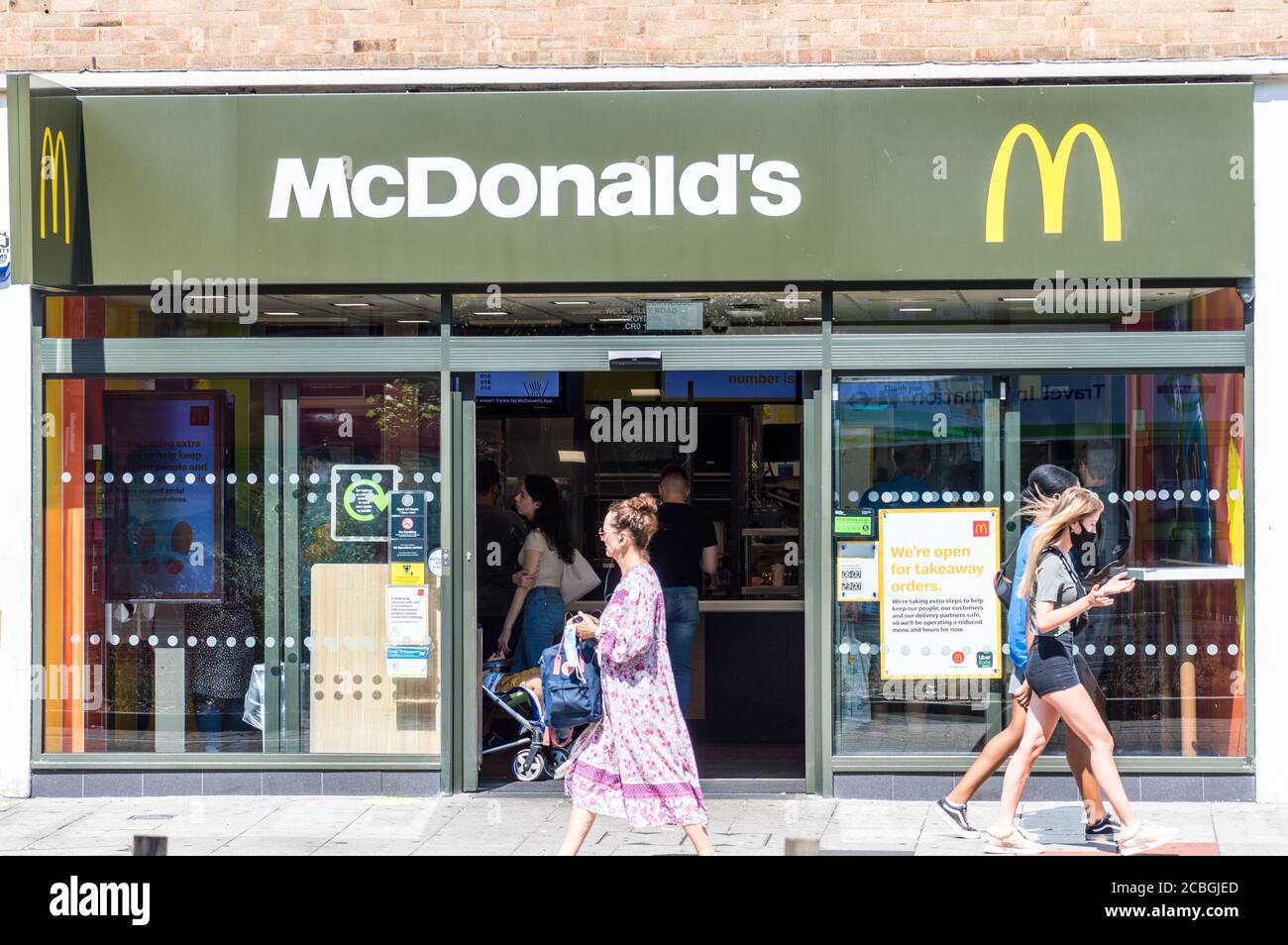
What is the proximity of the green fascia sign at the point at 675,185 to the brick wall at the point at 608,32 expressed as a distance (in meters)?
0.27

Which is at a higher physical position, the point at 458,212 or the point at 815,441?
the point at 458,212

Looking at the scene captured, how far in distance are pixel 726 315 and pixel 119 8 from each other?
13.1 ft

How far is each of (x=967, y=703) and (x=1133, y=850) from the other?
5.69 ft

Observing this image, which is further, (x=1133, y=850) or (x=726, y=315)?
(x=726, y=315)

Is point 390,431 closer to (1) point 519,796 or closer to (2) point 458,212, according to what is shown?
(2) point 458,212

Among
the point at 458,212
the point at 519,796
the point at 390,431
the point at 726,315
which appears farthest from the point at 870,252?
the point at 519,796

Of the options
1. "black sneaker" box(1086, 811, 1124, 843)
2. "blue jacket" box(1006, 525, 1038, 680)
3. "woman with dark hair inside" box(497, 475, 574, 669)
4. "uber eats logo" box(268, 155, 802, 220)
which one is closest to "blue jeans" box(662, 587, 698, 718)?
"woman with dark hair inside" box(497, 475, 574, 669)

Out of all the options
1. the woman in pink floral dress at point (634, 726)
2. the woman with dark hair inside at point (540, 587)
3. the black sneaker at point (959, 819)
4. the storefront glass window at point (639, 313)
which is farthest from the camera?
the woman with dark hair inside at point (540, 587)

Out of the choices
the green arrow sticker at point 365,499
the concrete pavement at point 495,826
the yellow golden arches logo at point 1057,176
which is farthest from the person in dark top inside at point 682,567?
the yellow golden arches logo at point 1057,176

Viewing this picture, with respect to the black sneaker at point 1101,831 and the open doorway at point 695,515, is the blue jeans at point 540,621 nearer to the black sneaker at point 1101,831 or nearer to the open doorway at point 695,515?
the open doorway at point 695,515

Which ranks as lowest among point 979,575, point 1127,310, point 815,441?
point 979,575

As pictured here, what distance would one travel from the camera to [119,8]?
914 cm

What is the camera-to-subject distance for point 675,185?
8.91 m

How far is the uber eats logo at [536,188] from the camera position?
8.89 meters
